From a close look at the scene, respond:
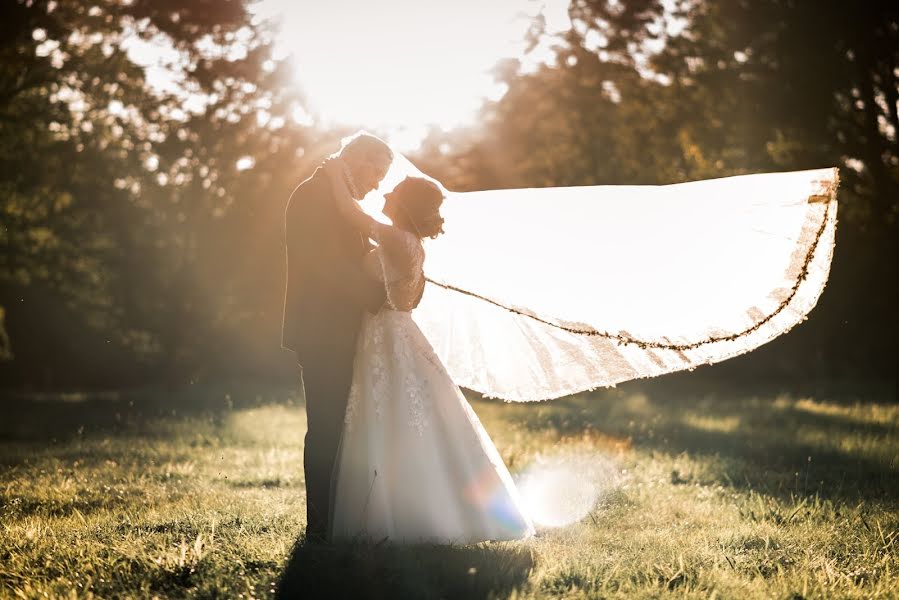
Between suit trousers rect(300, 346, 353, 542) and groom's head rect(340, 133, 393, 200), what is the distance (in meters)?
1.12

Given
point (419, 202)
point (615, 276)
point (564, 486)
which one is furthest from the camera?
point (564, 486)

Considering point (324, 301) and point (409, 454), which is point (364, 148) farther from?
point (409, 454)

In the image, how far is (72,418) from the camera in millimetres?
15492

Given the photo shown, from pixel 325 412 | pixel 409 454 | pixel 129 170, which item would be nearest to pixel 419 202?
pixel 325 412

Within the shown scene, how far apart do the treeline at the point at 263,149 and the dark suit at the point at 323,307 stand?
13082mm

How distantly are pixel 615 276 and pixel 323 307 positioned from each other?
2.20 metres

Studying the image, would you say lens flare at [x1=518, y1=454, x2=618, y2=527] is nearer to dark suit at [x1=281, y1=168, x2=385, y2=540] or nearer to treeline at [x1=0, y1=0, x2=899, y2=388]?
dark suit at [x1=281, y1=168, x2=385, y2=540]

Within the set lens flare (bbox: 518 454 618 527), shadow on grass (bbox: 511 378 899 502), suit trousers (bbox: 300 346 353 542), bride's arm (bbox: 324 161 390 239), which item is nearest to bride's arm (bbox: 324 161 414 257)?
bride's arm (bbox: 324 161 390 239)

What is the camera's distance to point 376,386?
5727 mm

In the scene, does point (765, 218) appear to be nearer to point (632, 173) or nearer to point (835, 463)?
point (835, 463)

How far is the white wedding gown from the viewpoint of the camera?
559cm

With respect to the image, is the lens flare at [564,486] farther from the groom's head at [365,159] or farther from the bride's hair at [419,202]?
the groom's head at [365,159]

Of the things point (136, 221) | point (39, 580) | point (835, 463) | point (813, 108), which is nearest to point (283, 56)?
point (136, 221)

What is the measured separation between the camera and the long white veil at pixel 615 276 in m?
6.15
